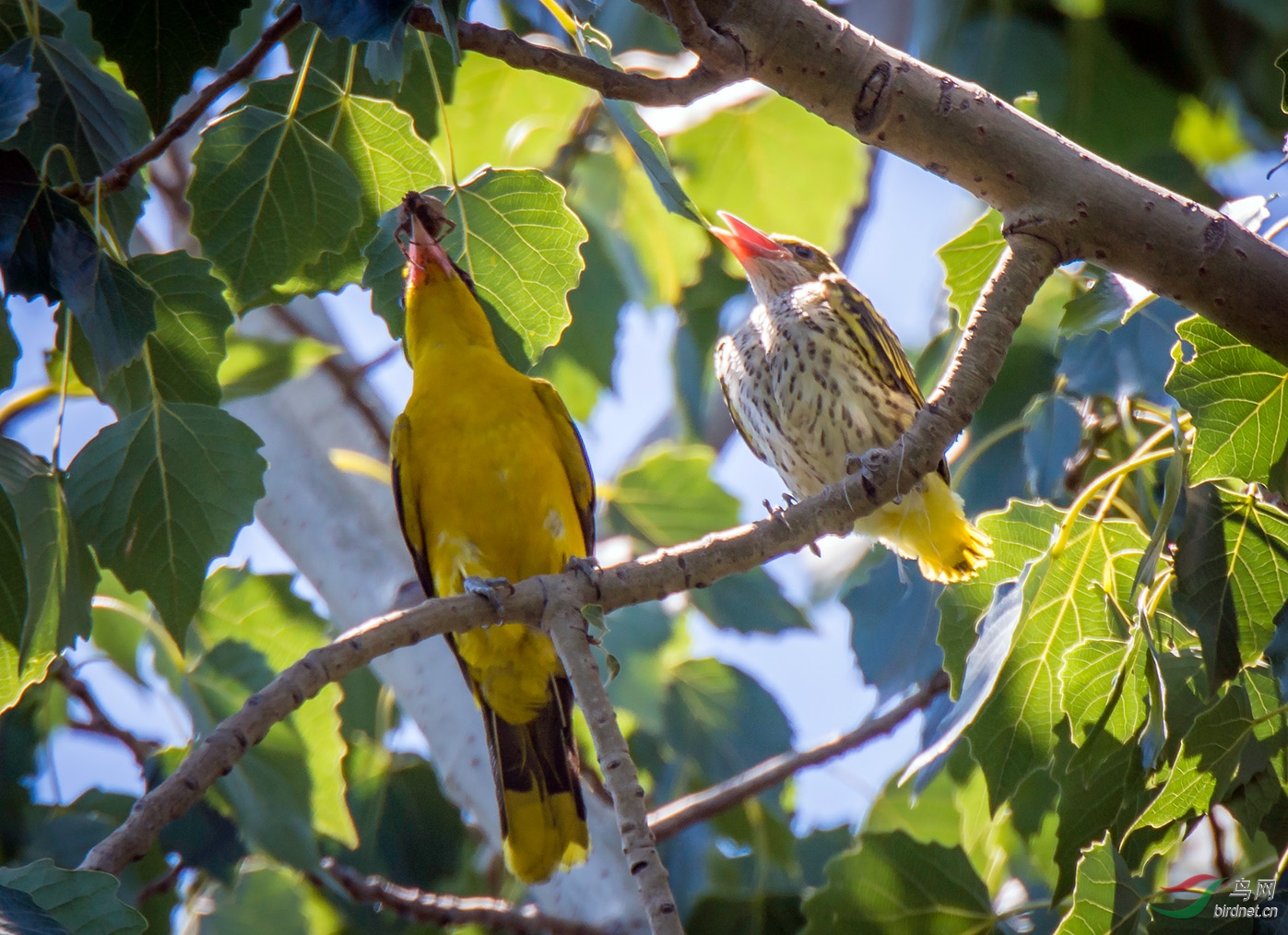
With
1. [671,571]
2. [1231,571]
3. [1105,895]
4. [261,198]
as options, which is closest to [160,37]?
[261,198]

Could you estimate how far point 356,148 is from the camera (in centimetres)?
256

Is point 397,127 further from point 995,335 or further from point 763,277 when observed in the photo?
point 763,277

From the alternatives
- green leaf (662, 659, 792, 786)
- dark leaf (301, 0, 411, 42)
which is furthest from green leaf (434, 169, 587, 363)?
green leaf (662, 659, 792, 786)

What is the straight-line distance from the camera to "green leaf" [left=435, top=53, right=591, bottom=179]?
504 centimetres

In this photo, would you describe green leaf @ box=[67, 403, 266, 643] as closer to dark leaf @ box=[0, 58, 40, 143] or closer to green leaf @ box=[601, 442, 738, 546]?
dark leaf @ box=[0, 58, 40, 143]

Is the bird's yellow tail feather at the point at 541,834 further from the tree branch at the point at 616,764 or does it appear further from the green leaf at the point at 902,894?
the tree branch at the point at 616,764

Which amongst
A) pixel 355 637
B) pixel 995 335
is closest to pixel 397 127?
pixel 355 637

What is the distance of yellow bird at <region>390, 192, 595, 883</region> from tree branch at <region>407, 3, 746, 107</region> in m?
1.26

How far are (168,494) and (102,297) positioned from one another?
41 centimetres

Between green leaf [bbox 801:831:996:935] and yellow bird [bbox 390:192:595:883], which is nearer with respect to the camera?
green leaf [bbox 801:831:996:935]

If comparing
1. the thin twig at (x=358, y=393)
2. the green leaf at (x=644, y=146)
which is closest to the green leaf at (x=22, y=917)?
the green leaf at (x=644, y=146)

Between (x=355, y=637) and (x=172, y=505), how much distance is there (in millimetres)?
588

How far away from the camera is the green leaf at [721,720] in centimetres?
439

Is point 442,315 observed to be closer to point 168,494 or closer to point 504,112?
point 168,494
